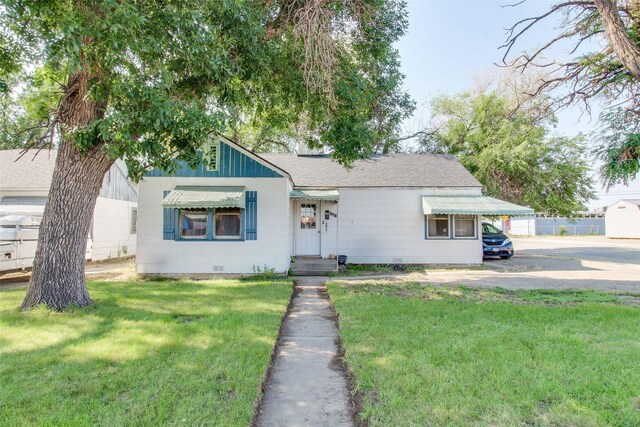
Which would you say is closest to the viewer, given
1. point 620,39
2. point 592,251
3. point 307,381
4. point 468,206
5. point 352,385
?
point 352,385

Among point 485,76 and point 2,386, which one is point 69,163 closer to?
point 2,386

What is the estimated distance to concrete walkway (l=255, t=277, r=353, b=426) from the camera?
3098mm

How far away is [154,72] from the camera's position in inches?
237

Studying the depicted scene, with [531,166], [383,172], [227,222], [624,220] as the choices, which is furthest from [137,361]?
[624,220]

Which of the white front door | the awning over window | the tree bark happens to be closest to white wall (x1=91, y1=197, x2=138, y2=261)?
the white front door

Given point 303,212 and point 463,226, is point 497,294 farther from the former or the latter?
point 303,212

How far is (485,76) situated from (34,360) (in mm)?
26747

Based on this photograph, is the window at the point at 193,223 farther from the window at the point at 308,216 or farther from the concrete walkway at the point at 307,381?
the concrete walkway at the point at 307,381

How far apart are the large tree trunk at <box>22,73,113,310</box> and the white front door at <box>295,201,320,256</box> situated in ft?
26.0

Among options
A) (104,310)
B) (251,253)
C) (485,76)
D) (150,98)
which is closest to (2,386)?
(104,310)

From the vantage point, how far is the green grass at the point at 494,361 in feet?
9.88

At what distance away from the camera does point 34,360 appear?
4.06 metres

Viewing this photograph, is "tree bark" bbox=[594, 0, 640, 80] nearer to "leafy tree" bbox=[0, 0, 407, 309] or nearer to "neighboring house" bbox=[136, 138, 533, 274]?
"leafy tree" bbox=[0, 0, 407, 309]

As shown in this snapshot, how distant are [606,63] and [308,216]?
33.0ft
